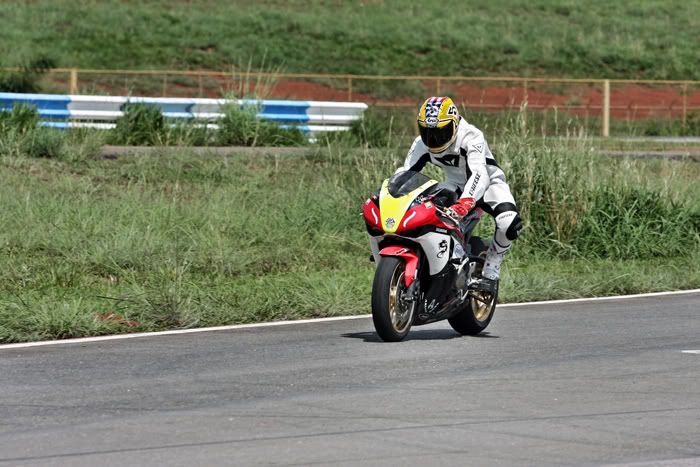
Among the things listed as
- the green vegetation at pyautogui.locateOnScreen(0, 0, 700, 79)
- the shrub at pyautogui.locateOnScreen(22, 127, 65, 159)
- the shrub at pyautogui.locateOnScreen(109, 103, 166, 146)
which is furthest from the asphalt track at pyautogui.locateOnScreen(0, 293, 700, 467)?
the green vegetation at pyautogui.locateOnScreen(0, 0, 700, 79)

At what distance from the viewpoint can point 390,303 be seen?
384 inches

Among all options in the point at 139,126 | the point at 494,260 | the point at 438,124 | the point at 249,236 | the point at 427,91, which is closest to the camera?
the point at 438,124

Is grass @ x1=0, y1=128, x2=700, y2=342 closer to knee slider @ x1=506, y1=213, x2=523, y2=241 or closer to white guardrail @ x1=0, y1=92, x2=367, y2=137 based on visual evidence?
knee slider @ x1=506, y1=213, x2=523, y2=241

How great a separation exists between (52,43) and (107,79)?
6052mm

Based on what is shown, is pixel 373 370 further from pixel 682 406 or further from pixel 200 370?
pixel 682 406

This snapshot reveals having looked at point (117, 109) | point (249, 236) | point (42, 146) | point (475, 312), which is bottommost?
point (249, 236)

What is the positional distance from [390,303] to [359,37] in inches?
1717

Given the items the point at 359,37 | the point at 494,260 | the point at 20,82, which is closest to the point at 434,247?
the point at 494,260

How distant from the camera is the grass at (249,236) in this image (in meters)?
11.9

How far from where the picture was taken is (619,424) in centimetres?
725

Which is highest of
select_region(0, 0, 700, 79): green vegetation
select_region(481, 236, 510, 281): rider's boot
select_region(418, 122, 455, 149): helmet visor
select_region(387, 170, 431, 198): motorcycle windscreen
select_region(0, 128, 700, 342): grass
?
select_region(0, 0, 700, 79): green vegetation

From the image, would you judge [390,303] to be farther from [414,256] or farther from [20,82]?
[20,82]

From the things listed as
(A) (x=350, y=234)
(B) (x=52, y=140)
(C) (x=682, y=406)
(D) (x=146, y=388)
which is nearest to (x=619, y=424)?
(C) (x=682, y=406)

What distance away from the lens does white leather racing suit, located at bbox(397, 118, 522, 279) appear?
10336 millimetres
